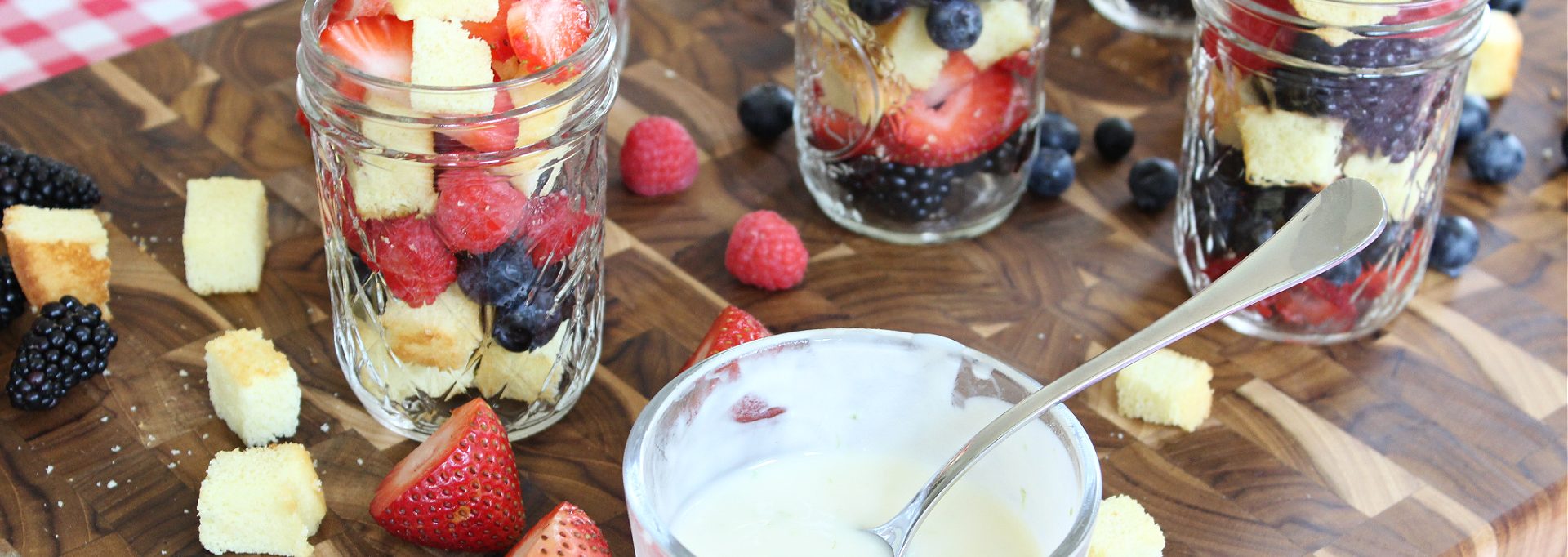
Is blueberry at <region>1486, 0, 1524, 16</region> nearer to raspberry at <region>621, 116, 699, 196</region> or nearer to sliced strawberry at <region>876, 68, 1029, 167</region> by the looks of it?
sliced strawberry at <region>876, 68, 1029, 167</region>

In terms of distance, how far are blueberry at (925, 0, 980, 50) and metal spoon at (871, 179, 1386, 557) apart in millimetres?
330

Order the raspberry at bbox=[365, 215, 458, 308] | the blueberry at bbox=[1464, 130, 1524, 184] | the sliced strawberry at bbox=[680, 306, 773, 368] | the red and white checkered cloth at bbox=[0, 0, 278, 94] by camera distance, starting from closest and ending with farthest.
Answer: the raspberry at bbox=[365, 215, 458, 308] → the sliced strawberry at bbox=[680, 306, 773, 368] → the blueberry at bbox=[1464, 130, 1524, 184] → the red and white checkered cloth at bbox=[0, 0, 278, 94]

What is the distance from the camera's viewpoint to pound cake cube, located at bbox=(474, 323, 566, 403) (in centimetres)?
104

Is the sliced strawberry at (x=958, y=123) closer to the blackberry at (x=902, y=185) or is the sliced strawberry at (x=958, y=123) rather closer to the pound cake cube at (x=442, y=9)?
the blackberry at (x=902, y=185)

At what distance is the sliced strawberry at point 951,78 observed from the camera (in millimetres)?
1216

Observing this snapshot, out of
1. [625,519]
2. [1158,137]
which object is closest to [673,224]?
[625,519]

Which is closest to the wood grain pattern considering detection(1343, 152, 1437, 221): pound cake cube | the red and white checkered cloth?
detection(1343, 152, 1437, 221): pound cake cube

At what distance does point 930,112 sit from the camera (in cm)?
124

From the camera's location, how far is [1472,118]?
1.46 meters

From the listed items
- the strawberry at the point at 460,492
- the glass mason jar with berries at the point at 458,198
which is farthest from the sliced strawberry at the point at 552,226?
the strawberry at the point at 460,492

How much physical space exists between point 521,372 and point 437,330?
0.25 feet

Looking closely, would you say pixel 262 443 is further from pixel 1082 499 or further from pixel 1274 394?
pixel 1274 394

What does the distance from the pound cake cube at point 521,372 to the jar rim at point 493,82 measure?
0.71ft

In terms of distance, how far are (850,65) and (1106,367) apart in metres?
0.48
